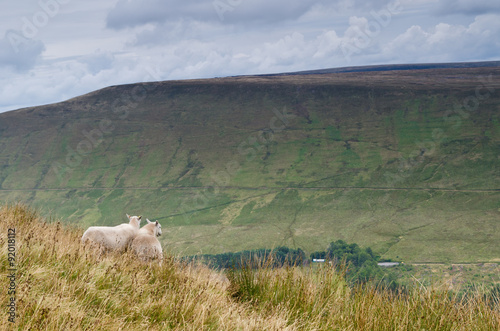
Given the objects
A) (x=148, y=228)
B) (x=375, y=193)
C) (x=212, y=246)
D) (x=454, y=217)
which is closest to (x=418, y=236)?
(x=454, y=217)

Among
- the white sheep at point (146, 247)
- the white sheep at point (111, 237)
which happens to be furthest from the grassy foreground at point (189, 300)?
the white sheep at point (111, 237)

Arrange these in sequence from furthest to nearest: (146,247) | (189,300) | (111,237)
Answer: (111,237) < (146,247) < (189,300)

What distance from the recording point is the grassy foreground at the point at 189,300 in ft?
19.3

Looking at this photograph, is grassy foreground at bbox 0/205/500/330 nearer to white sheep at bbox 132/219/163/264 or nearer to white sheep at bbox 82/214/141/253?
white sheep at bbox 132/219/163/264

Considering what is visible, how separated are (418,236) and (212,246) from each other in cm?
7221

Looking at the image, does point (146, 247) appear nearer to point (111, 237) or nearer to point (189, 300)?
point (111, 237)

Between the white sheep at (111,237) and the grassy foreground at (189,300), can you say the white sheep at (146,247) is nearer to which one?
the white sheep at (111,237)

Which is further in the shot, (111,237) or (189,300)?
(111,237)

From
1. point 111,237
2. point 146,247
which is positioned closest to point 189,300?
point 146,247

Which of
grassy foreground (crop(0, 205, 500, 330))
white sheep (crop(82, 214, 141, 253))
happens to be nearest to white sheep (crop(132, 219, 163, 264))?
white sheep (crop(82, 214, 141, 253))

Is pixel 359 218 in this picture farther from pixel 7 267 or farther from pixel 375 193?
pixel 7 267

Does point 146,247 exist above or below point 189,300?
above

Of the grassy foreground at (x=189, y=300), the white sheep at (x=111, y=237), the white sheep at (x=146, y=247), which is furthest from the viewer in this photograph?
the white sheep at (x=111, y=237)

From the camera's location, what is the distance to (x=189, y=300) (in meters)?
6.97
